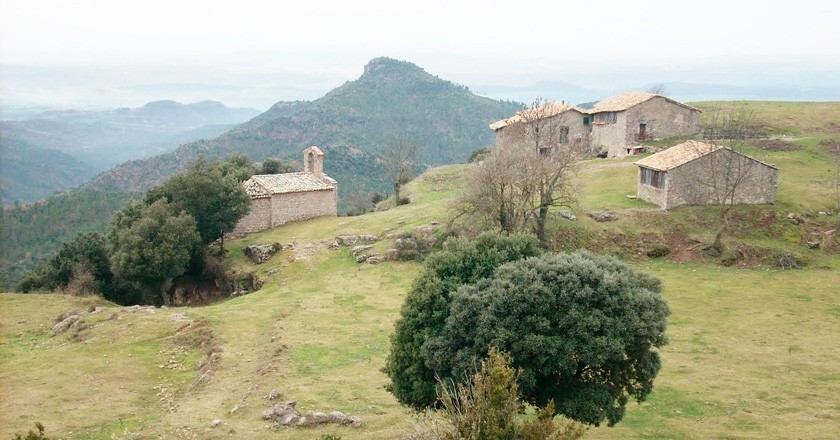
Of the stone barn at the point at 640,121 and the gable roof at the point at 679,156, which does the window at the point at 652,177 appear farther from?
the stone barn at the point at 640,121

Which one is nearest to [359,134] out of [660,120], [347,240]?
[660,120]

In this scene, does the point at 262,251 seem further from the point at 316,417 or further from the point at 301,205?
the point at 316,417

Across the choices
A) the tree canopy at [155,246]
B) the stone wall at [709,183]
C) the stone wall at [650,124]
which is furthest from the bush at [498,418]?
the stone wall at [650,124]

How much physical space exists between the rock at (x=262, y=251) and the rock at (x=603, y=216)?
20732mm

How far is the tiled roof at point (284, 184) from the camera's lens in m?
47.9

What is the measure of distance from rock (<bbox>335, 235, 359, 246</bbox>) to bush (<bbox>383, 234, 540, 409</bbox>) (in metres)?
23.5

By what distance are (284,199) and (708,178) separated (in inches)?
1195

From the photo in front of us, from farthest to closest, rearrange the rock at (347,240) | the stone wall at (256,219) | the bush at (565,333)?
the stone wall at (256,219)
the rock at (347,240)
the bush at (565,333)

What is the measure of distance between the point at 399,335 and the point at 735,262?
2582 centimetres

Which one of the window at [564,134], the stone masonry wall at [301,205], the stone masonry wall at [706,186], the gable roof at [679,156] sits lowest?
the stone masonry wall at [301,205]

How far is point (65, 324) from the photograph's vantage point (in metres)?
30.5

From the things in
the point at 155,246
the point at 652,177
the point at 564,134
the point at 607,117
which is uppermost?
the point at 607,117

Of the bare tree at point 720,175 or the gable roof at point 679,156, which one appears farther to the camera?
the gable roof at point 679,156

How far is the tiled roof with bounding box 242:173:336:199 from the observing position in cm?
4791
